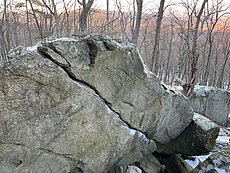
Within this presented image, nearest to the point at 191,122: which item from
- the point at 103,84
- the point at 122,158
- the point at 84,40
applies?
the point at 122,158

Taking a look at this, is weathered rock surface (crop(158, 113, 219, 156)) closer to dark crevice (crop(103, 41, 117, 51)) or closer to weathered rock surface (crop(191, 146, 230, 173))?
weathered rock surface (crop(191, 146, 230, 173))

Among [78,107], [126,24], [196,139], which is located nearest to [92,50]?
[78,107]

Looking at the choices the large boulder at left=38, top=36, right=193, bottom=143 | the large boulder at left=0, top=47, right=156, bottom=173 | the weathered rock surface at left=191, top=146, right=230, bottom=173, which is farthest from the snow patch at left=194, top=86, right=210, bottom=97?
the large boulder at left=0, top=47, right=156, bottom=173

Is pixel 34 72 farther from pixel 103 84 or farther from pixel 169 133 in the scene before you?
pixel 169 133

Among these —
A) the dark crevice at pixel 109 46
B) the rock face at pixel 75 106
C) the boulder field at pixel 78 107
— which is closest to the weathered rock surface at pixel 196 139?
the boulder field at pixel 78 107

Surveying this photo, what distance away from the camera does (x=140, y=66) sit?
4801 millimetres

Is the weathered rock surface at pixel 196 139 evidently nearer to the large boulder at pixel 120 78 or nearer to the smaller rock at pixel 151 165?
the smaller rock at pixel 151 165

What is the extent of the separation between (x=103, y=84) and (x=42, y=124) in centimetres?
124

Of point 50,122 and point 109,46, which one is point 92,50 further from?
point 50,122

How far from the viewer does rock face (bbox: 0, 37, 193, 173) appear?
3412 millimetres

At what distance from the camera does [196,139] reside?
599cm

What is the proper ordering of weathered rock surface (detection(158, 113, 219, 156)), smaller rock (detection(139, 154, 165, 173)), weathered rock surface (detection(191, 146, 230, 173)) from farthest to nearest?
1. smaller rock (detection(139, 154, 165, 173))
2. weathered rock surface (detection(158, 113, 219, 156))
3. weathered rock surface (detection(191, 146, 230, 173))

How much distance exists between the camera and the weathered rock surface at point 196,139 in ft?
19.5

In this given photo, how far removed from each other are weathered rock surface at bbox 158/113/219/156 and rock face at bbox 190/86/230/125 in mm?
5024
